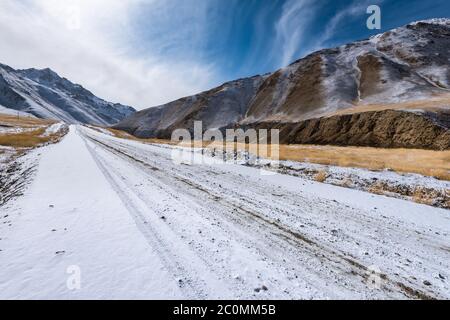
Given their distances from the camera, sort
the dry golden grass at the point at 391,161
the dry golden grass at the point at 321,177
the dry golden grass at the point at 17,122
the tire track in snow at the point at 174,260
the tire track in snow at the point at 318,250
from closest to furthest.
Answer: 1. the tire track in snow at the point at 174,260
2. the tire track in snow at the point at 318,250
3. the dry golden grass at the point at 321,177
4. the dry golden grass at the point at 391,161
5. the dry golden grass at the point at 17,122

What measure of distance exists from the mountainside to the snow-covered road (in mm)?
40008

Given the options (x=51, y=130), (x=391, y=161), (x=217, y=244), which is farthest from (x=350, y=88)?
(x=217, y=244)

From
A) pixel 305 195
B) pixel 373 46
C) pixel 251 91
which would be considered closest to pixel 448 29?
pixel 373 46

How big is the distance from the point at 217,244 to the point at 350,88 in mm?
81298

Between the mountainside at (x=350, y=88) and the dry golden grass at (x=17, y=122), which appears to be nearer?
the mountainside at (x=350, y=88)

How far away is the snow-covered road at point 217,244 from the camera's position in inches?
173

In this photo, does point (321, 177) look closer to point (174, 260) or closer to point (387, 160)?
point (174, 260)

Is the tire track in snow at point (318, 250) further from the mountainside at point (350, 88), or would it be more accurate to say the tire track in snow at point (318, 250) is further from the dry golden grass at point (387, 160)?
the mountainside at point (350, 88)

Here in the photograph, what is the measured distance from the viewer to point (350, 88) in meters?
76.1

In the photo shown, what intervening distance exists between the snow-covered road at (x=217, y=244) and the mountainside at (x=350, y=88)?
4001 centimetres

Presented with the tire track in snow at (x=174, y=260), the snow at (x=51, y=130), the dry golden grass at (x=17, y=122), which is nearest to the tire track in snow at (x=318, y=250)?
the tire track in snow at (x=174, y=260)

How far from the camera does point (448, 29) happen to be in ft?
299

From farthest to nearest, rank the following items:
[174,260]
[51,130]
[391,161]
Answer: [51,130]
[391,161]
[174,260]

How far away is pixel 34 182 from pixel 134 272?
942cm
